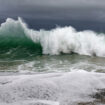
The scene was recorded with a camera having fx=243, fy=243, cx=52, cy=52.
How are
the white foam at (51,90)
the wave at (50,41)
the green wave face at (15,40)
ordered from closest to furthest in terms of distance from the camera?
the white foam at (51,90) → the wave at (50,41) → the green wave face at (15,40)

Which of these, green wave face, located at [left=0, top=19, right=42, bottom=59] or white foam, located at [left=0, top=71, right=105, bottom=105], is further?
green wave face, located at [left=0, top=19, right=42, bottom=59]

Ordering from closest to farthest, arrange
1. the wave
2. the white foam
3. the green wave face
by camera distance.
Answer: the white foam < the wave < the green wave face

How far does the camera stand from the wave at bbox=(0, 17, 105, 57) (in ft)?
72.3

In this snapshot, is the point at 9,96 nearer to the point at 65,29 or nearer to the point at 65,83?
the point at 65,83

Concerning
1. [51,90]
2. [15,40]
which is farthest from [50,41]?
[51,90]

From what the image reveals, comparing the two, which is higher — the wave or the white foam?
the white foam

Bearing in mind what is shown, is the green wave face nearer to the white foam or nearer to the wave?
the wave

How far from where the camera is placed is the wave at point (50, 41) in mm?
22031

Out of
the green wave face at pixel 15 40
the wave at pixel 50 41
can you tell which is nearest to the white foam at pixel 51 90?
the wave at pixel 50 41

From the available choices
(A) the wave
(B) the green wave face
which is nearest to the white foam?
(A) the wave

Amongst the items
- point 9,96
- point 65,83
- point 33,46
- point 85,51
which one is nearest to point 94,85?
point 65,83

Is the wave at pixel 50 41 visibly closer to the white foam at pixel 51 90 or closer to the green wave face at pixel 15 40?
the green wave face at pixel 15 40

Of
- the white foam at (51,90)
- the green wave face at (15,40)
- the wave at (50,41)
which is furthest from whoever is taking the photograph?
the green wave face at (15,40)

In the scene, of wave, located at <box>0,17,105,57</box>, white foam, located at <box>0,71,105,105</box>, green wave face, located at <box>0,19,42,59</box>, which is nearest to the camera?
white foam, located at <box>0,71,105,105</box>
